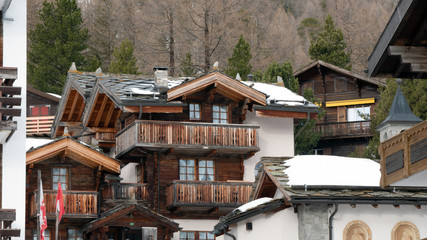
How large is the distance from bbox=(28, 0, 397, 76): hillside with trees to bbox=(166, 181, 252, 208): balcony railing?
1835cm

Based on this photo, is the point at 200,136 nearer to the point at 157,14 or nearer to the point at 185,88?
the point at 185,88

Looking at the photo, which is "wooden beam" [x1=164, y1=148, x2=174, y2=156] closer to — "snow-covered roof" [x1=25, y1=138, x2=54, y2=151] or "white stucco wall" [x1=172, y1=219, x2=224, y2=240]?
"white stucco wall" [x1=172, y1=219, x2=224, y2=240]

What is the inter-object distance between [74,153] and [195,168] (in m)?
5.43

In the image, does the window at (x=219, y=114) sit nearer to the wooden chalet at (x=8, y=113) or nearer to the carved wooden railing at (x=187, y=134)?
the carved wooden railing at (x=187, y=134)

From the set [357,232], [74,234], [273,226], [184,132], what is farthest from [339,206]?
[74,234]

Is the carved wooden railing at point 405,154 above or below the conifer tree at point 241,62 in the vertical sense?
below

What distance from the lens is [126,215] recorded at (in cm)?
3566

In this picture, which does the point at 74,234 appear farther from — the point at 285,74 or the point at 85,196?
the point at 285,74

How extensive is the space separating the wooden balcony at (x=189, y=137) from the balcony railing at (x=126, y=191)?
4.46 ft

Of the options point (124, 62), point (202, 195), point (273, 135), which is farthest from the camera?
point (124, 62)

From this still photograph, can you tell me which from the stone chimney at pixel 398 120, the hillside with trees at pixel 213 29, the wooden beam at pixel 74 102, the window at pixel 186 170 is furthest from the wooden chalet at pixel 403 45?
the hillside with trees at pixel 213 29

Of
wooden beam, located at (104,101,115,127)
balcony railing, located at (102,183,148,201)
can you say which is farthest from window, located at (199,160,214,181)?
wooden beam, located at (104,101,115,127)

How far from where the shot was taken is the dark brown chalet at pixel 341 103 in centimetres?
5628

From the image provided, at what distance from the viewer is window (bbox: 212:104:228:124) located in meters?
40.6
